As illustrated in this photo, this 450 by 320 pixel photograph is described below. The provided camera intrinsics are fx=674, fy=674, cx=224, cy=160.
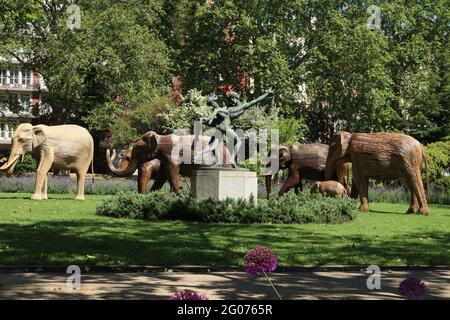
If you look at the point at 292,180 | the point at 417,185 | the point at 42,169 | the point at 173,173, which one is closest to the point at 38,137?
the point at 42,169

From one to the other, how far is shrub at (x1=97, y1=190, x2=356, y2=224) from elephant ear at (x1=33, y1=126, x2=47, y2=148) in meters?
6.12

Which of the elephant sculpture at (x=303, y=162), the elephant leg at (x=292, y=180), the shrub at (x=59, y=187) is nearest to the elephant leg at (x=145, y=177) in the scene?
the elephant sculpture at (x=303, y=162)

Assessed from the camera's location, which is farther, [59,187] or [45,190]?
[59,187]

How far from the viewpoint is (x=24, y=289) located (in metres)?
6.99

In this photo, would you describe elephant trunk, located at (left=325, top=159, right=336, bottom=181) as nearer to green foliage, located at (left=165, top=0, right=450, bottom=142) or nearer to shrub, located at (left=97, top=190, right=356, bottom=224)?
shrub, located at (left=97, top=190, right=356, bottom=224)

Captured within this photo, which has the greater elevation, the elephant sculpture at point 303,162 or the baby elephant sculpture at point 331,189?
the elephant sculpture at point 303,162

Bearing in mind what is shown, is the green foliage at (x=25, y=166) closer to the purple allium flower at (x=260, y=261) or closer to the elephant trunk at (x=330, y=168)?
the elephant trunk at (x=330, y=168)

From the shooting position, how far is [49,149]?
22688 millimetres

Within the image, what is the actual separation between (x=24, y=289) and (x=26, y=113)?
177ft

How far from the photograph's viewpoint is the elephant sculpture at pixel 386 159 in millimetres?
20609

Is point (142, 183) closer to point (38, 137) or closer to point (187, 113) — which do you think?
point (38, 137)

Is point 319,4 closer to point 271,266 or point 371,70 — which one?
point 371,70

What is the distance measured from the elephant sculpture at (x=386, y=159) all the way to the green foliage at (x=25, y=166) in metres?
25.9

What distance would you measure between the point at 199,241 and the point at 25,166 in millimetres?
33205
